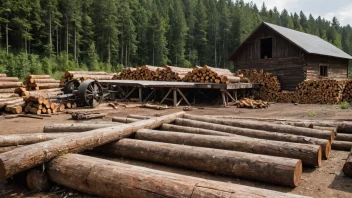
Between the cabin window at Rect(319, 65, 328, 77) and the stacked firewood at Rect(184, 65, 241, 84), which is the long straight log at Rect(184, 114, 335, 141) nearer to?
the stacked firewood at Rect(184, 65, 241, 84)

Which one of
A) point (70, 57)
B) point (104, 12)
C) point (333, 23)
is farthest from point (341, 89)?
point (333, 23)

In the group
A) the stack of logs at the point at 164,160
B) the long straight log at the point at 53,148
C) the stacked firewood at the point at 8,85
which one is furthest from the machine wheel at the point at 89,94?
the long straight log at the point at 53,148

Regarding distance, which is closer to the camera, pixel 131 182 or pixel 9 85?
pixel 131 182

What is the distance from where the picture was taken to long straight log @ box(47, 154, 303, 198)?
2.93 meters

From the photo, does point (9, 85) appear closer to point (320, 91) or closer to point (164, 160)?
point (164, 160)

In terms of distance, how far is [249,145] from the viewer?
194 inches

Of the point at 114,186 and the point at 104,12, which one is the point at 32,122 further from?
the point at 104,12

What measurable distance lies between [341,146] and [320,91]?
1397 cm

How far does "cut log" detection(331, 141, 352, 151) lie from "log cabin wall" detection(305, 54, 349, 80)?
15526 mm

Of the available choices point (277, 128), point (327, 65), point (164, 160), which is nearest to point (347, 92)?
point (327, 65)

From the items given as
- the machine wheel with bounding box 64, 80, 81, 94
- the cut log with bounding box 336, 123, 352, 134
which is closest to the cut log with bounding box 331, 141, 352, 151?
the cut log with bounding box 336, 123, 352, 134

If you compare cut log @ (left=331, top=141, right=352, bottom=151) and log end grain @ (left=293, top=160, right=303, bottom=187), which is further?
cut log @ (left=331, top=141, right=352, bottom=151)

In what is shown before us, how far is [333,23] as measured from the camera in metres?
122

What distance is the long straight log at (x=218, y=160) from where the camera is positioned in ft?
12.6
